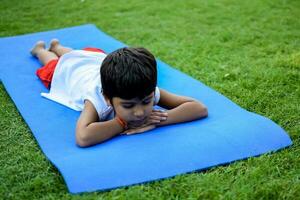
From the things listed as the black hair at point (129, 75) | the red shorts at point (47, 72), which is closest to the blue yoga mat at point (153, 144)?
the red shorts at point (47, 72)

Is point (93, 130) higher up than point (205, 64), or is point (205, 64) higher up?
point (93, 130)

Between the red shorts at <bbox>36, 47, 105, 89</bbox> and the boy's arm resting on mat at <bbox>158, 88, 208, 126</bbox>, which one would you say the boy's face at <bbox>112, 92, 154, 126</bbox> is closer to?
the boy's arm resting on mat at <bbox>158, 88, 208, 126</bbox>

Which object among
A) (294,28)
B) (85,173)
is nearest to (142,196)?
(85,173)

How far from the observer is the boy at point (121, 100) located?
2588mm

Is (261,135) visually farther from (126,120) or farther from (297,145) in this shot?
(126,120)

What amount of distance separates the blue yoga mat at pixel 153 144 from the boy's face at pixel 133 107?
154mm

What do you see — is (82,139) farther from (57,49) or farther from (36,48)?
(36,48)

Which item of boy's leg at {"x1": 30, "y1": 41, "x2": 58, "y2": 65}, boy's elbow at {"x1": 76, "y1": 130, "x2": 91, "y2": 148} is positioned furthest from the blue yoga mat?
boy's leg at {"x1": 30, "y1": 41, "x2": 58, "y2": 65}

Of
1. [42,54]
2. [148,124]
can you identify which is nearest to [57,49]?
[42,54]

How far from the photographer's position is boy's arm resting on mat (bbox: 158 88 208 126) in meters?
2.92

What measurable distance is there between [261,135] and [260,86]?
1010 mm

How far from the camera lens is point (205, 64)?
14.1ft

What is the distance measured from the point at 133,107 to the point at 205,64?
1.81 metres

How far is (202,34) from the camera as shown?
5320 millimetres
